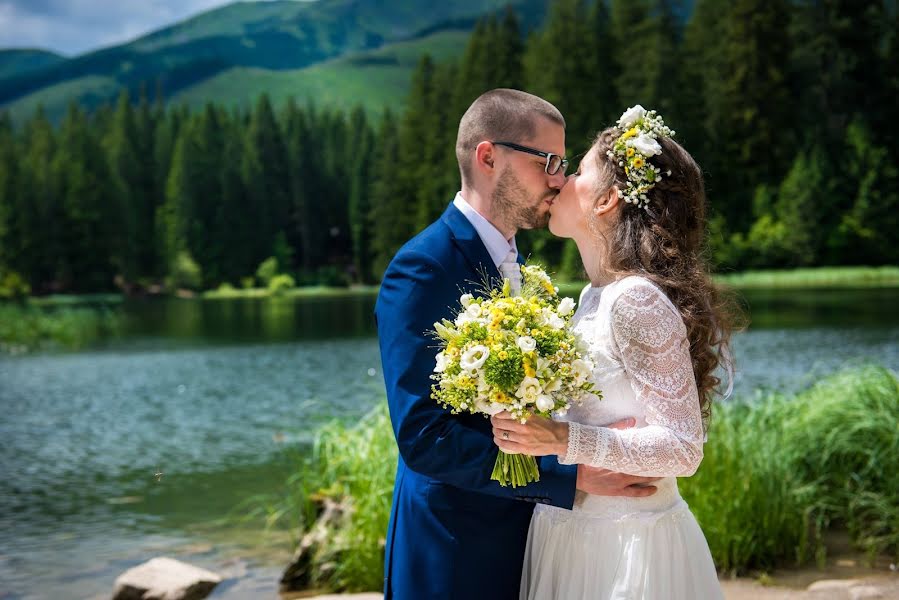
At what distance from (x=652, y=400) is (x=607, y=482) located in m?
0.28

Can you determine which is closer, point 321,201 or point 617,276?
point 617,276

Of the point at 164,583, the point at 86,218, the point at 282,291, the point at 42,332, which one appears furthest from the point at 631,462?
the point at 86,218

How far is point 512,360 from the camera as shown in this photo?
2.46 metres

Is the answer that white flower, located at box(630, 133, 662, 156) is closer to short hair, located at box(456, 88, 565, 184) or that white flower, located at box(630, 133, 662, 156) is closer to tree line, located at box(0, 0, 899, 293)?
short hair, located at box(456, 88, 565, 184)

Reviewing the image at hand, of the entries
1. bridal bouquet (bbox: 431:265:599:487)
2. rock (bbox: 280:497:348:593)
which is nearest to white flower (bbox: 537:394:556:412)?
bridal bouquet (bbox: 431:265:599:487)

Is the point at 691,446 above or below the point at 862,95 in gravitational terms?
below

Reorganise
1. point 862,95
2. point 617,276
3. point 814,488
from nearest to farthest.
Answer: point 617,276, point 814,488, point 862,95

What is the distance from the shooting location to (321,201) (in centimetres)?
8231

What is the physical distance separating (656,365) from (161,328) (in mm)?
34617

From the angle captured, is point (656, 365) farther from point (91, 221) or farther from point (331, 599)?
point (91, 221)

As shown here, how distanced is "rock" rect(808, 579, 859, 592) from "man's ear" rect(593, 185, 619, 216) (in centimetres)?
360

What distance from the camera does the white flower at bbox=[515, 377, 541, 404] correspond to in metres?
2.44

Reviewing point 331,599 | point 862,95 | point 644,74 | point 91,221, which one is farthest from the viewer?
point 91,221

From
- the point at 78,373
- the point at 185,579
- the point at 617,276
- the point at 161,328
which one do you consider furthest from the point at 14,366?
the point at 617,276
